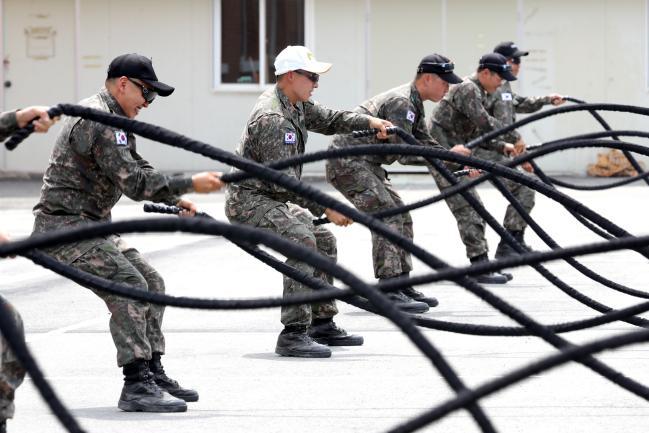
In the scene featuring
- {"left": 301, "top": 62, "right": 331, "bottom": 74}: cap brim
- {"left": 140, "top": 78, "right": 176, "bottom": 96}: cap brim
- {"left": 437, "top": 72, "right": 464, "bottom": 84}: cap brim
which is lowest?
{"left": 140, "top": 78, "right": 176, "bottom": 96}: cap brim

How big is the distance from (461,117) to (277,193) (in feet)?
14.1

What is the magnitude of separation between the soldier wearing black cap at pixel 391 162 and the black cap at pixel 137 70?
3537 mm

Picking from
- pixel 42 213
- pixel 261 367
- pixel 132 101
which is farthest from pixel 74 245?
pixel 261 367

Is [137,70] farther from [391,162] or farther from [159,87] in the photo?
[391,162]

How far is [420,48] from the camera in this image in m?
25.2

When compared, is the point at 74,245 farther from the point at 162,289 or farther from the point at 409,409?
the point at 409,409

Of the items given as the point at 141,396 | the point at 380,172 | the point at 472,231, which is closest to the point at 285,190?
the point at 141,396

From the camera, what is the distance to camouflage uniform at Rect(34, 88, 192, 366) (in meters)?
6.95

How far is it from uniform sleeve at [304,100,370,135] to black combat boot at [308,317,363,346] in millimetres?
1269

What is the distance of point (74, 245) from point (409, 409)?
185 centimetres

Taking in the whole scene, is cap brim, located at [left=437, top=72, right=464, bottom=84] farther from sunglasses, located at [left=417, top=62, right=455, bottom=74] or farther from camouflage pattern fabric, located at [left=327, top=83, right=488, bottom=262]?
camouflage pattern fabric, located at [left=327, top=83, right=488, bottom=262]

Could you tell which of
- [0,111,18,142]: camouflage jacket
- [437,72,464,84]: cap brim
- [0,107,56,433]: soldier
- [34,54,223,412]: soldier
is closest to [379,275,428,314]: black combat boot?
[437,72,464,84]: cap brim

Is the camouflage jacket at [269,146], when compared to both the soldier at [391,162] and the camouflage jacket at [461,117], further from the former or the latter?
the camouflage jacket at [461,117]

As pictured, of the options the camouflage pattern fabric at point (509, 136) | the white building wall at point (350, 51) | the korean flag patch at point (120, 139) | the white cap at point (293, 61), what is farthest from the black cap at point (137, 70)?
the white building wall at point (350, 51)
